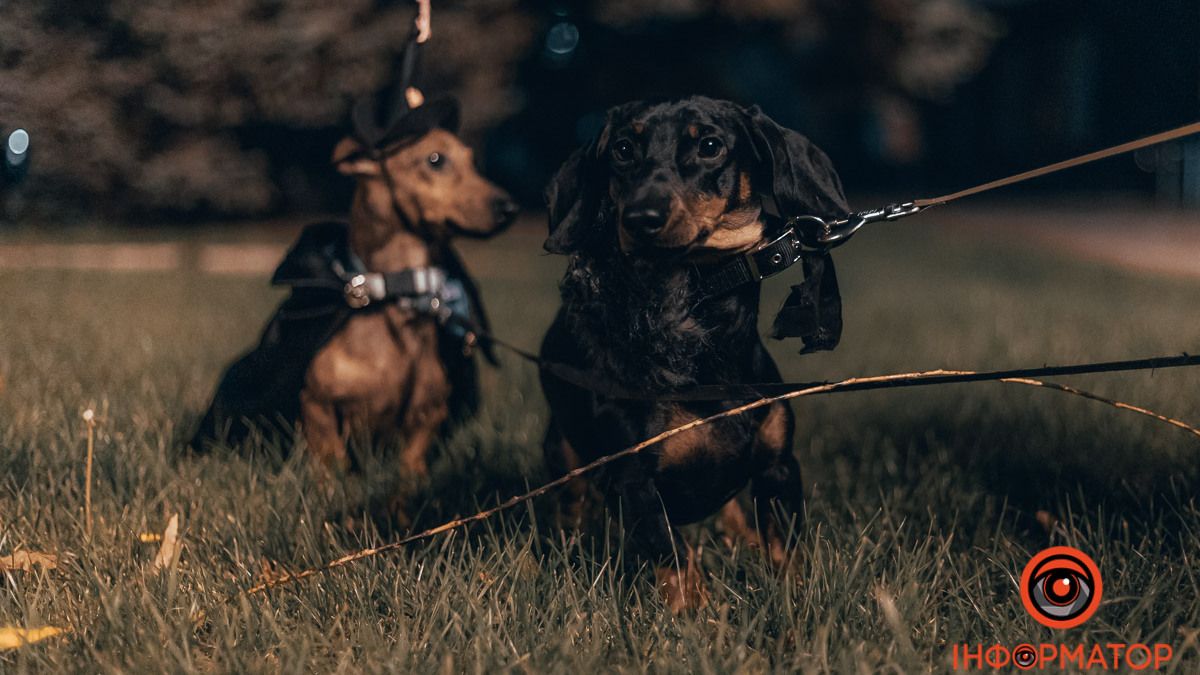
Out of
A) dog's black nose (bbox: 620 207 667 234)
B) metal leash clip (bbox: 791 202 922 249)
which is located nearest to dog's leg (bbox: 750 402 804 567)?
metal leash clip (bbox: 791 202 922 249)

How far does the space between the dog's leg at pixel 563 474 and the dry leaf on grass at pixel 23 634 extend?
131 centimetres

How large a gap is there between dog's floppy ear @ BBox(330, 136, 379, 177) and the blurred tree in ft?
3.23

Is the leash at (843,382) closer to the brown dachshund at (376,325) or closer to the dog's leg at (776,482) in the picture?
the dog's leg at (776,482)

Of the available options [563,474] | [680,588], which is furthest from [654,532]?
[563,474]

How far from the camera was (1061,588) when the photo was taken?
2012 millimetres

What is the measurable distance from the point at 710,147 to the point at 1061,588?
121 cm

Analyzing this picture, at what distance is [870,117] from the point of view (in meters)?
23.6

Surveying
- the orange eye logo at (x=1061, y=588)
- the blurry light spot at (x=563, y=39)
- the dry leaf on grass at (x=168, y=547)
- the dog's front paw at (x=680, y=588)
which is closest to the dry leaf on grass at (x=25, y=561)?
the dry leaf on grass at (x=168, y=547)

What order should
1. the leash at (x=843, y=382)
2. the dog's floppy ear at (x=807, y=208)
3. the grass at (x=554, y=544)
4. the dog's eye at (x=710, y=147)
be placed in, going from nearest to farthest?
the leash at (x=843, y=382)
the grass at (x=554, y=544)
the dog's floppy ear at (x=807, y=208)
the dog's eye at (x=710, y=147)

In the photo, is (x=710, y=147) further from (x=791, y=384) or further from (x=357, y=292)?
(x=357, y=292)

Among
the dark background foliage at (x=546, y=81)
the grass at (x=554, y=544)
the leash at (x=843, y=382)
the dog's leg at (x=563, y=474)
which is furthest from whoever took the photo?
the dark background foliage at (x=546, y=81)

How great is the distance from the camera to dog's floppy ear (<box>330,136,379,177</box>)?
12.1ft

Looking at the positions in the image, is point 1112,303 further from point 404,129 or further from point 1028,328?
point 404,129

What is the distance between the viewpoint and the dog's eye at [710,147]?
8.01 feet
